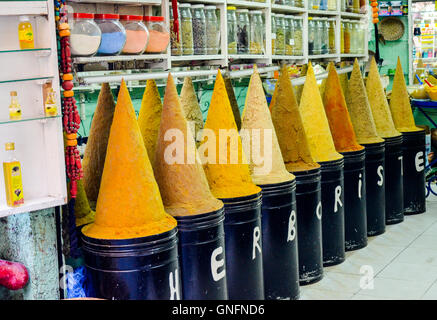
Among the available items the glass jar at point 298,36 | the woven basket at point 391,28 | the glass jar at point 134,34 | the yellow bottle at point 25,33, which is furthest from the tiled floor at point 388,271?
the woven basket at point 391,28

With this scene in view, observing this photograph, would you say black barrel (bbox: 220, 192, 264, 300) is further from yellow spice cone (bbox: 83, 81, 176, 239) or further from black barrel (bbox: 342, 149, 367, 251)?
black barrel (bbox: 342, 149, 367, 251)

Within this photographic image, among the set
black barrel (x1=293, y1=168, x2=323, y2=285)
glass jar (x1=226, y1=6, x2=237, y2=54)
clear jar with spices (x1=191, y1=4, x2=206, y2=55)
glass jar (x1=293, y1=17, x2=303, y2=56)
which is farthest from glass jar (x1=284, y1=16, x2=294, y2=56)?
black barrel (x1=293, y1=168, x2=323, y2=285)

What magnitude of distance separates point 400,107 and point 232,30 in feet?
7.01

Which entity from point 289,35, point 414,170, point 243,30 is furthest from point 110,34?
point 414,170

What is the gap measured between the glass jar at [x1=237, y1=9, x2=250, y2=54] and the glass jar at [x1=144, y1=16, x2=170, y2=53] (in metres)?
1.04

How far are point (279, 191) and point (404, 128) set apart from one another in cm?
261

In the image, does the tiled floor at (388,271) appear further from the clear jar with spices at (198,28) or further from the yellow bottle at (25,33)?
the yellow bottle at (25,33)

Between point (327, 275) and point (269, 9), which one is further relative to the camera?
point (269, 9)

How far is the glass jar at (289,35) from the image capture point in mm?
5012

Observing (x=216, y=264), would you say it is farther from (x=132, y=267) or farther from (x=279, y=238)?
(x=279, y=238)

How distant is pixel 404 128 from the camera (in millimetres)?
5676

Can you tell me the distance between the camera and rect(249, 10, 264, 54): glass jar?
14.8 ft
